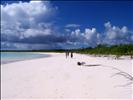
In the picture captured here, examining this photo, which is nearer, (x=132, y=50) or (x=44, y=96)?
(x=44, y=96)

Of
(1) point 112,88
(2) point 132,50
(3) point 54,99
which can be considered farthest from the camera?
(2) point 132,50

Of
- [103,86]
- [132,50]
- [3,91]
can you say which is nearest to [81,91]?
[103,86]

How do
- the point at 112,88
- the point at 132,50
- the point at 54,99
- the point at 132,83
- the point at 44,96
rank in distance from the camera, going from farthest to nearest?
1. the point at 132,50
2. the point at 132,83
3. the point at 112,88
4. the point at 44,96
5. the point at 54,99

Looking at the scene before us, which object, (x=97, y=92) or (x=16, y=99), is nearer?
(x=16, y=99)

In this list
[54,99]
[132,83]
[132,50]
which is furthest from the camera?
[132,50]

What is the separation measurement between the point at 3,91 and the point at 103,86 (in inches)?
146

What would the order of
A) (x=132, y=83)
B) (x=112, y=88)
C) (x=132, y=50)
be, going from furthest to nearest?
1. (x=132, y=50)
2. (x=132, y=83)
3. (x=112, y=88)

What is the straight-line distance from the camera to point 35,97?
6.15 m

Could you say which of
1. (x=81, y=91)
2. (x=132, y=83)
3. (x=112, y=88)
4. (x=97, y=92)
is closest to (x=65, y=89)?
(x=81, y=91)

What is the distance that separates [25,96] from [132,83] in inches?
161

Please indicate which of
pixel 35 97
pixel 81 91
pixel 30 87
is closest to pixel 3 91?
pixel 30 87

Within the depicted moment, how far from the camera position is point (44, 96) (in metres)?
6.25

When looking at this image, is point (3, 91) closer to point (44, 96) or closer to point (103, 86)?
point (44, 96)

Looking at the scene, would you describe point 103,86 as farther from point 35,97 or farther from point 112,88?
point 35,97
